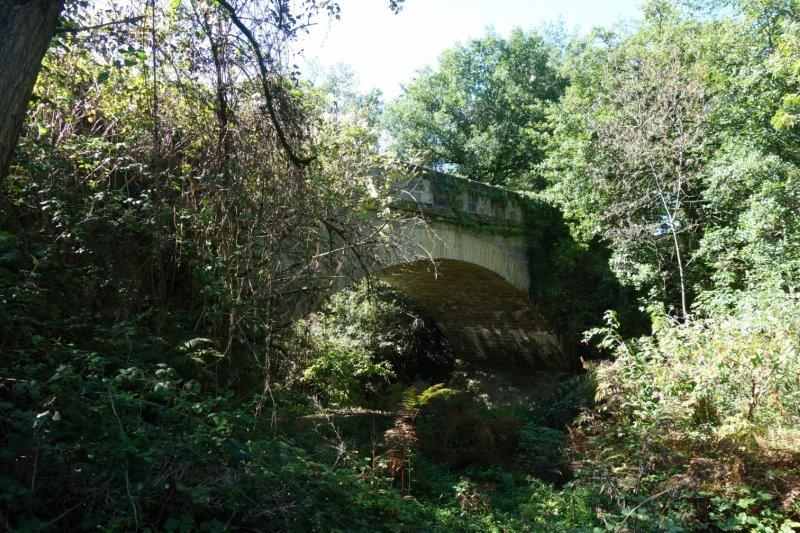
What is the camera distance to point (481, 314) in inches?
559

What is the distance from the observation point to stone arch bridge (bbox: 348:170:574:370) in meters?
10.3

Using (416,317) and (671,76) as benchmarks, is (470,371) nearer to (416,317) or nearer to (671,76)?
(416,317)

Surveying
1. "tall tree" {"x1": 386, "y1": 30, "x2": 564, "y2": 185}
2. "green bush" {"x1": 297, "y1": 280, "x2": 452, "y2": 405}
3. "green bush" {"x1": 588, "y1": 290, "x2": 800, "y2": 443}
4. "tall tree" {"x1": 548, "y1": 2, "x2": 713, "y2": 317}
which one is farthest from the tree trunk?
"tall tree" {"x1": 386, "y1": 30, "x2": 564, "y2": 185}

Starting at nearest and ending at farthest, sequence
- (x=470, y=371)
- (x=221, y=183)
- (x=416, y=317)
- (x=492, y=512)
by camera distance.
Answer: (x=221, y=183) → (x=492, y=512) → (x=416, y=317) → (x=470, y=371)

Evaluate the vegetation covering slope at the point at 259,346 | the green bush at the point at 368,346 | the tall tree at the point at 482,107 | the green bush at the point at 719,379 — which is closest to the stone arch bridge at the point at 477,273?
the green bush at the point at 368,346

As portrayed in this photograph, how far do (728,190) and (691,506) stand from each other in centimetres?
613

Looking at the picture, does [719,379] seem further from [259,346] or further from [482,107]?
[482,107]

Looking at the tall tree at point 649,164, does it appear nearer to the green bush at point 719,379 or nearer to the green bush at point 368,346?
the green bush at point 719,379

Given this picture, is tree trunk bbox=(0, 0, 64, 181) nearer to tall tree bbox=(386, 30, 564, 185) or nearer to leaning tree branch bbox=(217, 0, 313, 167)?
leaning tree branch bbox=(217, 0, 313, 167)

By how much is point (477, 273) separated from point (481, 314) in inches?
102

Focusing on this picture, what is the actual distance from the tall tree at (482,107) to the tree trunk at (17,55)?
Answer: 16.5 metres

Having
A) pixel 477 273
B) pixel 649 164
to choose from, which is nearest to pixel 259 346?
pixel 477 273

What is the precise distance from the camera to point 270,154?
436 centimetres

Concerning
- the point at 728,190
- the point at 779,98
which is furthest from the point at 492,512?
the point at 779,98
